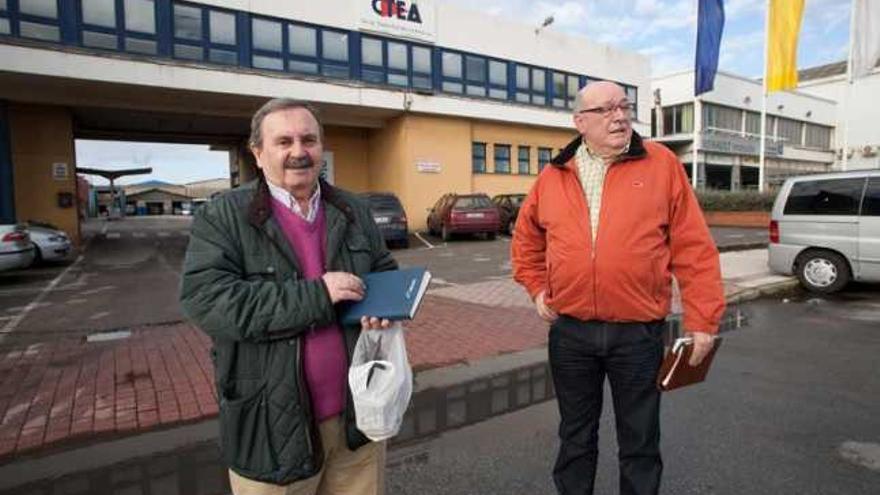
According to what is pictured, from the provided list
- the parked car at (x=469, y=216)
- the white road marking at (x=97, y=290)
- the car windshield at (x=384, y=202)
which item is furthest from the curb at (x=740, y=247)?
the white road marking at (x=97, y=290)

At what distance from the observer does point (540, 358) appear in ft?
18.6

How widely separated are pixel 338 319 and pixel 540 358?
401 centimetres

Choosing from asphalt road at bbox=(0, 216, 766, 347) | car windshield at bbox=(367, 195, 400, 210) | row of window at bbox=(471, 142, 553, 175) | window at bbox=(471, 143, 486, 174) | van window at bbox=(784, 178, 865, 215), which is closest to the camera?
asphalt road at bbox=(0, 216, 766, 347)

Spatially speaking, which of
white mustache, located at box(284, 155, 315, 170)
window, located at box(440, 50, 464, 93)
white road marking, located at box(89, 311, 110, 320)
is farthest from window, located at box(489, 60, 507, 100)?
white mustache, located at box(284, 155, 315, 170)

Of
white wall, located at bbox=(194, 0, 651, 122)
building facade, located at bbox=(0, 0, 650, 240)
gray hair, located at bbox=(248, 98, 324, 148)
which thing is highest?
white wall, located at bbox=(194, 0, 651, 122)

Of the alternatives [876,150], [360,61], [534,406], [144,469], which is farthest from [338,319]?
[876,150]

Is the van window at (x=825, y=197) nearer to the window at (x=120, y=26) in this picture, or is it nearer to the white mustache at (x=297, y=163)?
the white mustache at (x=297, y=163)

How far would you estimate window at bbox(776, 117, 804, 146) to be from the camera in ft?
146

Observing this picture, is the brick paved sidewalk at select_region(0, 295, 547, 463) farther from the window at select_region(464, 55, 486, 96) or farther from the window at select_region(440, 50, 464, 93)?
the window at select_region(464, 55, 486, 96)

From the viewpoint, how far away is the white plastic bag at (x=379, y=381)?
1906 millimetres

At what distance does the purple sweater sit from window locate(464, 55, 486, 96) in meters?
22.6

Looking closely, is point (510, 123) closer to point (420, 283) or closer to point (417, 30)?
point (417, 30)

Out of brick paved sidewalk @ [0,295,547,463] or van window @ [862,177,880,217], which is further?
van window @ [862,177,880,217]

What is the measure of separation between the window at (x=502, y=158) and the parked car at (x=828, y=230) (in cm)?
1652
